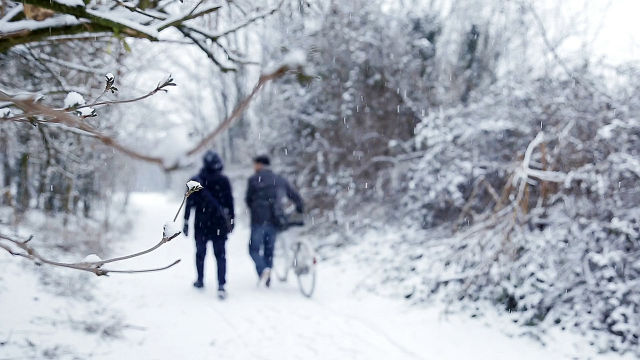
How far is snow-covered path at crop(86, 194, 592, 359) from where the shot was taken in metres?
4.29

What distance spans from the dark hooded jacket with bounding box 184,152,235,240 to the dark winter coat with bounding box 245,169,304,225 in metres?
0.50

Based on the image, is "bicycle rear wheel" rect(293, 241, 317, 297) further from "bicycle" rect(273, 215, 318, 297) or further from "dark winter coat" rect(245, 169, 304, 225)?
"dark winter coat" rect(245, 169, 304, 225)

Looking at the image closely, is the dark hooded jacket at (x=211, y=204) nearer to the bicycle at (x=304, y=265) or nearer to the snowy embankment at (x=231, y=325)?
the snowy embankment at (x=231, y=325)

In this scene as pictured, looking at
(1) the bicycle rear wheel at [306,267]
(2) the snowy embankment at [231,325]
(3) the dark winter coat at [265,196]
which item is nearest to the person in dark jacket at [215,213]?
(3) the dark winter coat at [265,196]

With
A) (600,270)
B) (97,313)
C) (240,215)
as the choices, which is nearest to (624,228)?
(600,270)

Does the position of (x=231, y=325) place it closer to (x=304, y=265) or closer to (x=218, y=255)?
(x=218, y=255)

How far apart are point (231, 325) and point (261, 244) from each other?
1.83 meters

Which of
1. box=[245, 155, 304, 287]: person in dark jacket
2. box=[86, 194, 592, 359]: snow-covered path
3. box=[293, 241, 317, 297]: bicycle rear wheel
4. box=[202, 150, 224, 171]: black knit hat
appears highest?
box=[202, 150, 224, 171]: black knit hat

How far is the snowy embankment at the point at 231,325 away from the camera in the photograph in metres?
4.18

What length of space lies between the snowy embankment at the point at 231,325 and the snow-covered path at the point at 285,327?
0.03ft

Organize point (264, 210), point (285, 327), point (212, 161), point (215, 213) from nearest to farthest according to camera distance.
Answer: point (285, 327), point (212, 161), point (215, 213), point (264, 210)

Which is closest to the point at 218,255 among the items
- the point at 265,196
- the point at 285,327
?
the point at 265,196

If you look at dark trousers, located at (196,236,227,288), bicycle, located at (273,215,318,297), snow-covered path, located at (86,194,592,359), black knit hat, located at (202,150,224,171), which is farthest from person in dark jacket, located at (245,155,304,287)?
black knit hat, located at (202,150,224,171)

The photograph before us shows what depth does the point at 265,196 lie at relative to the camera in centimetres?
668
